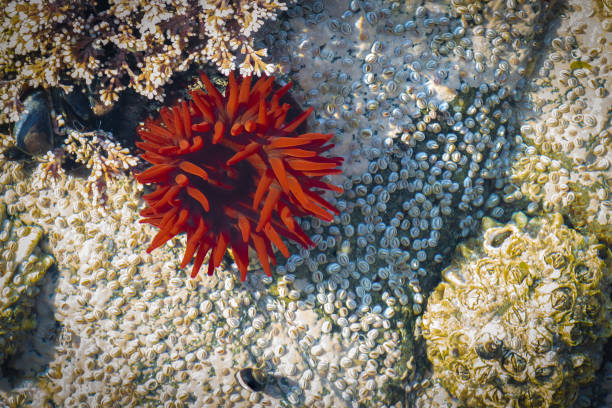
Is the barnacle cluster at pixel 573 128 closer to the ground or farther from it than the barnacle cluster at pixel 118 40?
closer to the ground

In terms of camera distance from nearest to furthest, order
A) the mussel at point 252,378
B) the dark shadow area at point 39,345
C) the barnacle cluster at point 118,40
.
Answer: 1. the barnacle cluster at point 118,40
2. the mussel at point 252,378
3. the dark shadow area at point 39,345

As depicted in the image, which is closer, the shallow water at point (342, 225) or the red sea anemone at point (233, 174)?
the red sea anemone at point (233, 174)

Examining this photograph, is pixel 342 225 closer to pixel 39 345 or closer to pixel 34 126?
pixel 34 126

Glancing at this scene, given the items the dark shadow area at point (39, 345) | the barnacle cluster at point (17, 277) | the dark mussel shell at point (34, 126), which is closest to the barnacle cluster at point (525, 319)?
the dark shadow area at point (39, 345)

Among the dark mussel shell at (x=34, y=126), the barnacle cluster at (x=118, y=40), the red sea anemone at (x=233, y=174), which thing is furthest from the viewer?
the dark mussel shell at (x=34, y=126)

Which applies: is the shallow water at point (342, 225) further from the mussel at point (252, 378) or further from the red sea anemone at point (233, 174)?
the red sea anemone at point (233, 174)

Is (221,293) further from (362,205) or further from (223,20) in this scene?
(223,20)

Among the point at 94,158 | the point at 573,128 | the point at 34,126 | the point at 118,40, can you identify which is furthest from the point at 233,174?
the point at 573,128
